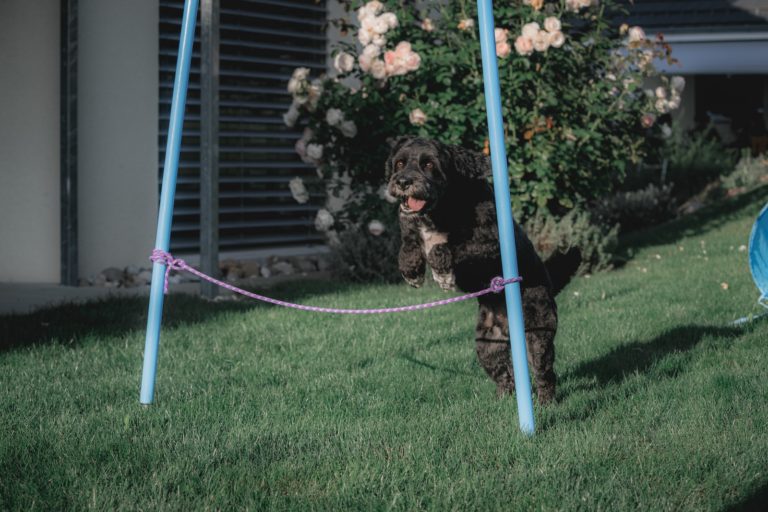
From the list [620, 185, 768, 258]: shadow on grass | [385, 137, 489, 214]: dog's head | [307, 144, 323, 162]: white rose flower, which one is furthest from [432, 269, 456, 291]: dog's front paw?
[620, 185, 768, 258]: shadow on grass

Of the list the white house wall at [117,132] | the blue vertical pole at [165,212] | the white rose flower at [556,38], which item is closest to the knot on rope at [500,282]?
the blue vertical pole at [165,212]

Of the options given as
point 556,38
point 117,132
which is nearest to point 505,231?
point 556,38

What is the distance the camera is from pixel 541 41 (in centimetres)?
777

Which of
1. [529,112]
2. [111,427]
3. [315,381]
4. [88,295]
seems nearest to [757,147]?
[529,112]

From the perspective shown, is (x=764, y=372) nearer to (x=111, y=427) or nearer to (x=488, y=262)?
(x=488, y=262)

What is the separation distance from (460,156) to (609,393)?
1.40 meters

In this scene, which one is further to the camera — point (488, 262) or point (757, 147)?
point (757, 147)

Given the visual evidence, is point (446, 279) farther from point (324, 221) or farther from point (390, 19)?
point (324, 221)

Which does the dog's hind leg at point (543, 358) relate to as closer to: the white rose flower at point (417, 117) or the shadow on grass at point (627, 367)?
the shadow on grass at point (627, 367)

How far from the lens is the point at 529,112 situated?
27.5ft

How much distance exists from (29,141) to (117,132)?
0.75 metres

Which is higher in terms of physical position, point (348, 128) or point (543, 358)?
point (348, 128)

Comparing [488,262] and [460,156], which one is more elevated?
[460,156]

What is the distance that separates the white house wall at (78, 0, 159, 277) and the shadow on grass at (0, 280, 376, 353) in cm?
136
